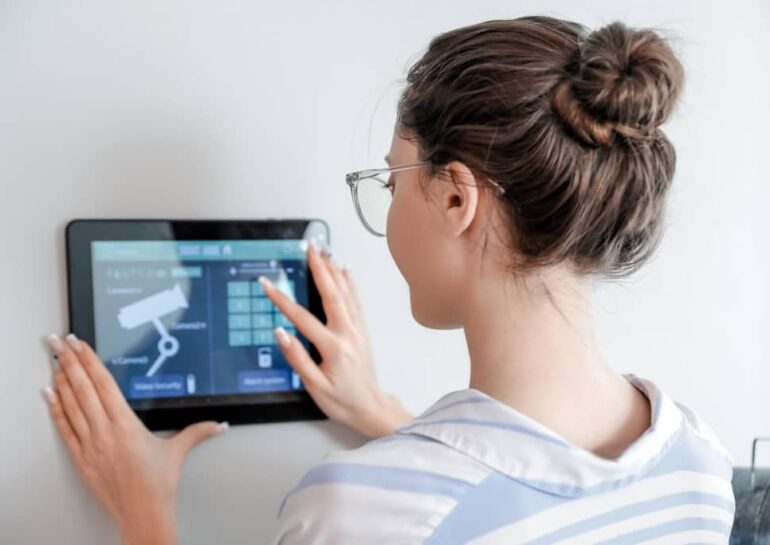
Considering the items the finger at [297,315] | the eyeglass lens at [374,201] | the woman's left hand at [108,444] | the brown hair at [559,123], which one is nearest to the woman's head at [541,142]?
the brown hair at [559,123]

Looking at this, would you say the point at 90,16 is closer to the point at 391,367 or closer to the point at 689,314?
the point at 391,367

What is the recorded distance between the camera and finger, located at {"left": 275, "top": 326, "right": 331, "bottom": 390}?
91cm

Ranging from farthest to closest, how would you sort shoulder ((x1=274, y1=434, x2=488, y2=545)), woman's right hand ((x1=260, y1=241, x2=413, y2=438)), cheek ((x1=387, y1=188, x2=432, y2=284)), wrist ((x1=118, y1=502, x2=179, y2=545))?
woman's right hand ((x1=260, y1=241, x2=413, y2=438))
wrist ((x1=118, y1=502, x2=179, y2=545))
cheek ((x1=387, y1=188, x2=432, y2=284))
shoulder ((x1=274, y1=434, x2=488, y2=545))

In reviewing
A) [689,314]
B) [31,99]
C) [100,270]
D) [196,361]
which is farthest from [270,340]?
[689,314]

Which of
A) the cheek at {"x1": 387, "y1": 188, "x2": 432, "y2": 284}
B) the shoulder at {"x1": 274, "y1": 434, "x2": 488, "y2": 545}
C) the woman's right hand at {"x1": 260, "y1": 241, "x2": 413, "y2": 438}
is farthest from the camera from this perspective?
the woman's right hand at {"x1": 260, "y1": 241, "x2": 413, "y2": 438}

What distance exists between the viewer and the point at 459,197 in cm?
60

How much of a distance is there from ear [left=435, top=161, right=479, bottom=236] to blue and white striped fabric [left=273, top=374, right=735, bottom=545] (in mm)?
137

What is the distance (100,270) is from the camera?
34.2 inches

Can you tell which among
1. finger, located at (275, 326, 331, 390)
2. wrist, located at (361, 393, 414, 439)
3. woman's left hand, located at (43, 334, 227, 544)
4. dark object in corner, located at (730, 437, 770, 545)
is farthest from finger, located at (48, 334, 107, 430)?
dark object in corner, located at (730, 437, 770, 545)

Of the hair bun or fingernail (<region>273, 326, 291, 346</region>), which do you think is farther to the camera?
fingernail (<region>273, 326, 291, 346</region>)

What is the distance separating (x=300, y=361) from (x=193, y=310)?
146 millimetres

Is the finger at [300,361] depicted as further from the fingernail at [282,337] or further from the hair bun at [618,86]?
the hair bun at [618,86]

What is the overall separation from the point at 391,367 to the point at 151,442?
32 centimetres

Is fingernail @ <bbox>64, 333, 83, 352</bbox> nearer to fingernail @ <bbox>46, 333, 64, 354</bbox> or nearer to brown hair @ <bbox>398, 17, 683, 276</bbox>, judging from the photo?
fingernail @ <bbox>46, 333, 64, 354</bbox>
